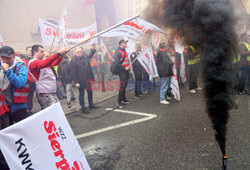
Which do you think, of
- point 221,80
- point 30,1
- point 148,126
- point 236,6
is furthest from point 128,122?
point 30,1

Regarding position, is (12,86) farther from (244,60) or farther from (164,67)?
(244,60)

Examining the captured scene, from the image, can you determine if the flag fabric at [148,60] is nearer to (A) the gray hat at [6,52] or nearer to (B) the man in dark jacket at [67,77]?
(B) the man in dark jacket at [67,77]

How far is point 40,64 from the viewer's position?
319 centimetres

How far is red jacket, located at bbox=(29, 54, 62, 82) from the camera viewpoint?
3110 millimetres

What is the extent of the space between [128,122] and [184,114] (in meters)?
1.44

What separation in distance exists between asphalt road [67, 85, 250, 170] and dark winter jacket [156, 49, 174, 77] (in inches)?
40.3

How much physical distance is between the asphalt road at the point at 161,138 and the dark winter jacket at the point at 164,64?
1.02 meters

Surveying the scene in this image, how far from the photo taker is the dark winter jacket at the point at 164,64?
5.50 metres

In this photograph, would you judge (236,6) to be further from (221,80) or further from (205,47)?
(221,80)

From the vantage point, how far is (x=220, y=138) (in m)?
2.16

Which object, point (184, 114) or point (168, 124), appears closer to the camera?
point (168, 124)

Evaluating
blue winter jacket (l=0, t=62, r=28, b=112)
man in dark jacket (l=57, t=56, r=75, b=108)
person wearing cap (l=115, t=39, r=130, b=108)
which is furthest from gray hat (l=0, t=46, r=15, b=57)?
person wearing cap (l=115, t=39, r=130, b=108)

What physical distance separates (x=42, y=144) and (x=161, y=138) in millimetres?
2208

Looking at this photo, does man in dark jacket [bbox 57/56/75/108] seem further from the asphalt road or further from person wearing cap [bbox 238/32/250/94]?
person wearing cap [bbox 238/32/250/94]
